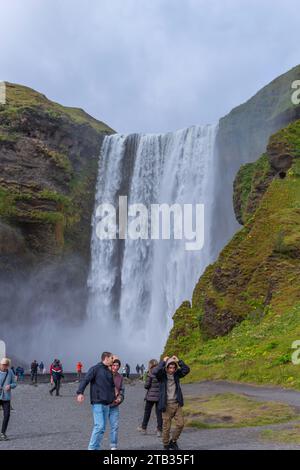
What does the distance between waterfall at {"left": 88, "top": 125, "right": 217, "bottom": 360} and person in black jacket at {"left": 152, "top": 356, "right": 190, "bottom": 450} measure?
137ft

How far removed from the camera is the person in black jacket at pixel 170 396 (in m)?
10.2

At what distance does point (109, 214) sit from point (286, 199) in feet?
110

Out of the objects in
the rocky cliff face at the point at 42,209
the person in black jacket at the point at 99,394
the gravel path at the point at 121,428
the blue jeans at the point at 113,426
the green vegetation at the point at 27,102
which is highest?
the green vegetation at the point at 27,102

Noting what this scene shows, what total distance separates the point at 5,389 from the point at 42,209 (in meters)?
47.0

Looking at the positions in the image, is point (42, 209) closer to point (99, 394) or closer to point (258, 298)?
point (258, 298)

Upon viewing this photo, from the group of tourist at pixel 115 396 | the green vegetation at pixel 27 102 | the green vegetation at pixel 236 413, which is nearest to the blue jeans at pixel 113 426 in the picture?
the group of tourist at pixel 115 396

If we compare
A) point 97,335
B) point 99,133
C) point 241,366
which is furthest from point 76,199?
point 241,366

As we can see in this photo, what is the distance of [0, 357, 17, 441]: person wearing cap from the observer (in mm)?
12141

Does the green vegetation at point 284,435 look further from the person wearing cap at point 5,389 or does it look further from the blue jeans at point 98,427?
the person wearing cap at point 5,389

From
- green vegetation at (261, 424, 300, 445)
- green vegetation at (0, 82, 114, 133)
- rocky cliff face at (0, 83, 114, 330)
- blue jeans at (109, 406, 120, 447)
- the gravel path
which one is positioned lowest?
the gravel path

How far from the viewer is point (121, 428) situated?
14.3 meters

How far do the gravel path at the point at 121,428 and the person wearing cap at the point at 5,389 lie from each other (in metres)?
0.39

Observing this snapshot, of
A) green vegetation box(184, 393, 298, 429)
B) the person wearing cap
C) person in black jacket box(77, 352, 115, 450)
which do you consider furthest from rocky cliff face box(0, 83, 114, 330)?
person in black jacket box(77, 352, 115, 450)

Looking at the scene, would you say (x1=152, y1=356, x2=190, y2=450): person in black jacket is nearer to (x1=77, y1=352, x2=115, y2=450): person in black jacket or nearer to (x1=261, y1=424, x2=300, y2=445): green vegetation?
(x1=77, y1=352, x2=115, y2=450): person in black jacket
